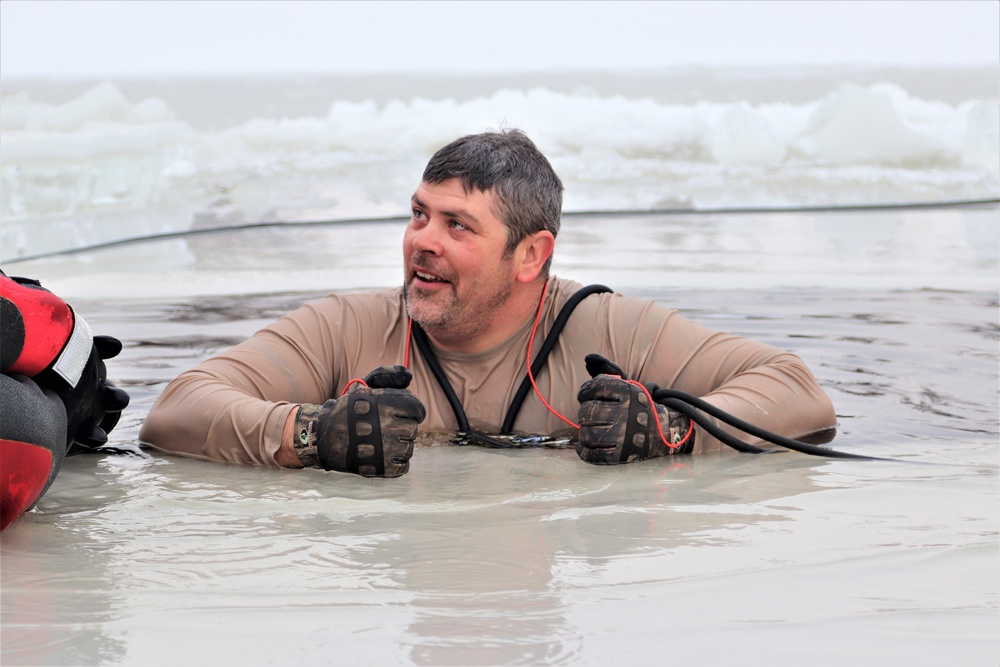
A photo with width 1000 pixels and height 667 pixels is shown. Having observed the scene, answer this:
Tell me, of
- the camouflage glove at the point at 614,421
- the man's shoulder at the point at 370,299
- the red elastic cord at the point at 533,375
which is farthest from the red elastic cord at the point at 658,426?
the man's shoulder at the point at 370,299

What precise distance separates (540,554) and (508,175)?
141 centimetres

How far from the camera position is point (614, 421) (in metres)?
3.20

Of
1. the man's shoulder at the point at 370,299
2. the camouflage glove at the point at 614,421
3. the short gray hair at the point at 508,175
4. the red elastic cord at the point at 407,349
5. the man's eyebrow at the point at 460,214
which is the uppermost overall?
the short gray hair at the point at 508,175

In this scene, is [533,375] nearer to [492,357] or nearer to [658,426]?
[492,357]

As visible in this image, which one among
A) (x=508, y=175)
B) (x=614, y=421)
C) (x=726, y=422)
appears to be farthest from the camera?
(x=508, y=175)

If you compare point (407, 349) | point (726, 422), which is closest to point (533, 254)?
point (407, 349)

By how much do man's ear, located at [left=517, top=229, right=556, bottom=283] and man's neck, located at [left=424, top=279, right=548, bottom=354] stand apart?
4cm

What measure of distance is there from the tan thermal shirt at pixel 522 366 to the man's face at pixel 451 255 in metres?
0.20

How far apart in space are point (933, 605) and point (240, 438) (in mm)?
1839

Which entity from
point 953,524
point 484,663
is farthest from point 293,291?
point 484,663

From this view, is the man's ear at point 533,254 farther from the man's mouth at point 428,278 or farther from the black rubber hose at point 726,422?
the black rubber hose at point 726,422

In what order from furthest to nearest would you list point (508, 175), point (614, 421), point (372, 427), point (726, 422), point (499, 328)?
point (499, 328)
point (508, 175)
point (726, 422)
point (614, 421)
point (372, 427)

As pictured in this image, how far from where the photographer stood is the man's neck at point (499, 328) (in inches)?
139

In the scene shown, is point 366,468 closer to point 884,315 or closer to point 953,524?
point 953,524
